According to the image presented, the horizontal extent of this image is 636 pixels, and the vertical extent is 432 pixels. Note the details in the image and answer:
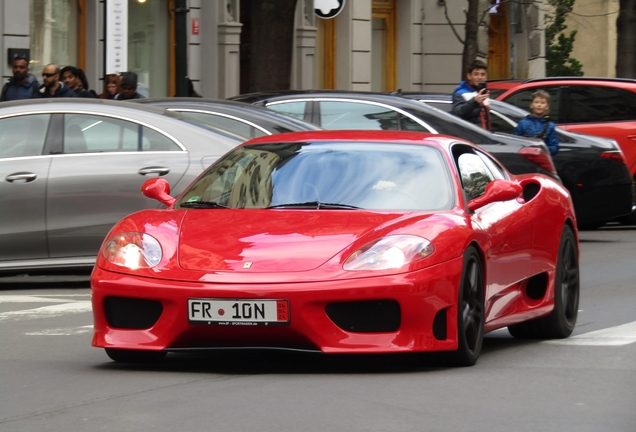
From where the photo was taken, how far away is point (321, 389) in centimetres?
649

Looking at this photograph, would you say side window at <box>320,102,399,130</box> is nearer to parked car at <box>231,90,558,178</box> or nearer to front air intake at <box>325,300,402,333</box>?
parked car at <box>231,90,558,178</box>

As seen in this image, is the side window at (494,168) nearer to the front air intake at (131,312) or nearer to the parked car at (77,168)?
the front air intake at (131,312)

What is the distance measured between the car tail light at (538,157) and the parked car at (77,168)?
3.24m

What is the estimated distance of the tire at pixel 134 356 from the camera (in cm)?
725

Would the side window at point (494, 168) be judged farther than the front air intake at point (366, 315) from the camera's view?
Yes

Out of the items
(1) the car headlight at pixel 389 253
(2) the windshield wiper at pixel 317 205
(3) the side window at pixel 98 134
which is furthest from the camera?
(3) the side window at pixel 98 134

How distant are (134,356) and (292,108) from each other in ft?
24.3

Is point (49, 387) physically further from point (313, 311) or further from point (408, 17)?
point (408, 17)

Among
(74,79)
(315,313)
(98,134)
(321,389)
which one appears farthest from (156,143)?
(74,79)

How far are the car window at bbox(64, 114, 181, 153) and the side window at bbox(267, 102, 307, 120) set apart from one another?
3089 millimetres

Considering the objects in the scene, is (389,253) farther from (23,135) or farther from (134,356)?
(23,135)

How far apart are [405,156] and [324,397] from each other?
80.4 inches

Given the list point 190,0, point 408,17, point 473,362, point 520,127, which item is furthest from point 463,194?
point 408,17

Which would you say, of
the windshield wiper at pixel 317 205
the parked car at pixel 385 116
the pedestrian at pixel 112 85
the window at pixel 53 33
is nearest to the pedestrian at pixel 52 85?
the pedestrian at pixel 112 85
